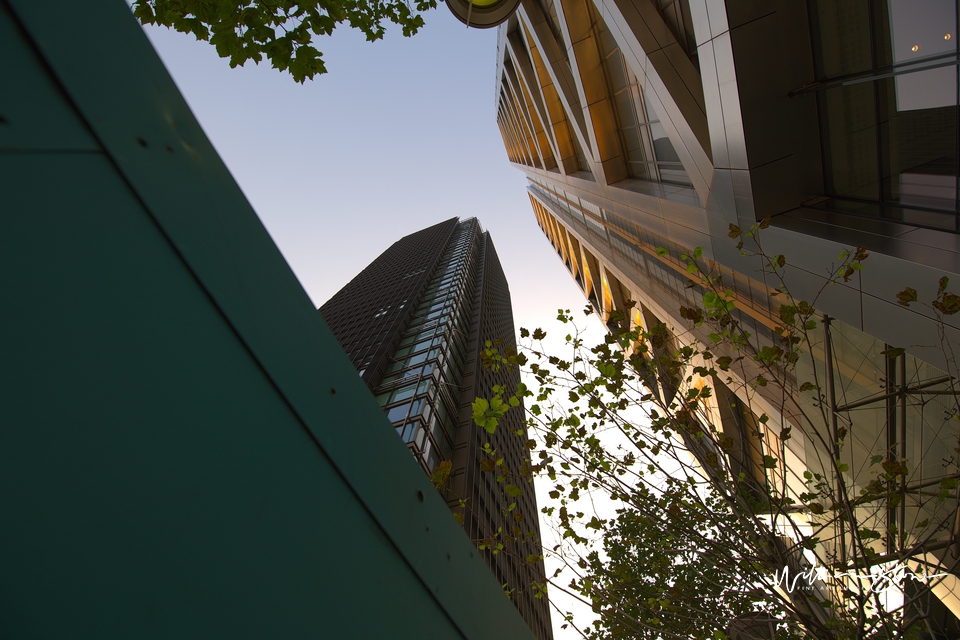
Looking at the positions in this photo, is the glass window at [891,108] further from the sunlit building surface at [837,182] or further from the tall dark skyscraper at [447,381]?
the tall dark skyscraper at [447,381]

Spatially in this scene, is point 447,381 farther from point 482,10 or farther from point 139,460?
point 139,460

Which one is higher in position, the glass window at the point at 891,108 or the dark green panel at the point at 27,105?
the glass window at the point at 891,108

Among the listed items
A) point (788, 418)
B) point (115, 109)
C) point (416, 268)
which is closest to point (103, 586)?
point (115, 109)

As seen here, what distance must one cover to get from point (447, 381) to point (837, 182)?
22190 millimetres

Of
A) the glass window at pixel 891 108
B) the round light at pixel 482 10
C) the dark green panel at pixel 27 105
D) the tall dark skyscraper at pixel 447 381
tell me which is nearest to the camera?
the dark green panel at pixel 27 105

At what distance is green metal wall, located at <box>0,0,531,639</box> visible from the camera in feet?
3.25

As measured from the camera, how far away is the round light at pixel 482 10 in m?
8.16

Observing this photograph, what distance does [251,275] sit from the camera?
5.59ft

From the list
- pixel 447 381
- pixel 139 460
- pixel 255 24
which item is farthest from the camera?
pixel 447 381

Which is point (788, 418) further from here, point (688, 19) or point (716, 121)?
point (688, 19)

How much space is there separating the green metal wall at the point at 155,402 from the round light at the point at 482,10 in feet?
27.1

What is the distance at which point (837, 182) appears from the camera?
6.84m

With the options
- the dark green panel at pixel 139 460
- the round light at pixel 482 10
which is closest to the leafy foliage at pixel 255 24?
the round light at pixel 482 10

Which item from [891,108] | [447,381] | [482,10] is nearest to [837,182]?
[891,108]
